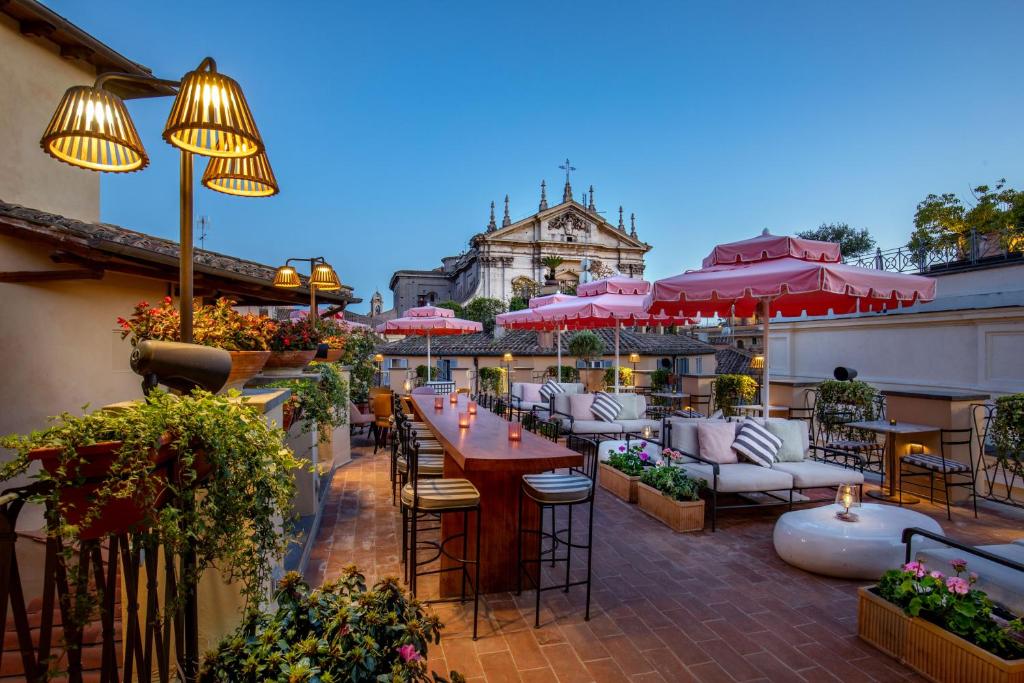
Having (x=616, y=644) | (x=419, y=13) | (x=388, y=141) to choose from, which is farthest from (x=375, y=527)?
(x=388, y=141)

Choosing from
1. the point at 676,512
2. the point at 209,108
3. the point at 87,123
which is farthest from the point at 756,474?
the point at 87,123

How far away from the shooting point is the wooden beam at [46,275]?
4.66m

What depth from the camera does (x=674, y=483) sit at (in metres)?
5.41

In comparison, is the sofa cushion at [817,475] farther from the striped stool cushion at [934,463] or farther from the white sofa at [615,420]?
the white sofa at [615,420]

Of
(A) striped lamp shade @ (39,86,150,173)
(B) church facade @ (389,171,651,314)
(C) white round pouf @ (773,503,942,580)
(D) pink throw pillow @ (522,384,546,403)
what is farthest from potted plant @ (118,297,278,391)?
(B) church facade @ (389,171,651,314)

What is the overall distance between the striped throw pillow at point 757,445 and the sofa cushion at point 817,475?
0.15m

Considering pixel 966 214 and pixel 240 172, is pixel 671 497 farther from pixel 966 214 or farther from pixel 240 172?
pixel 966 214

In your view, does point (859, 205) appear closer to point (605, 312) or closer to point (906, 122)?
point (906, 122)

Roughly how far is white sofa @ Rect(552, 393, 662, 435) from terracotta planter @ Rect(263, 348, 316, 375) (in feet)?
14.3

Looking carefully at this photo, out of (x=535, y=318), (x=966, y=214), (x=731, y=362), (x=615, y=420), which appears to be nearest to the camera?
(x=615, y=420)

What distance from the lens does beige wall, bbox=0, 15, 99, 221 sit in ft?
18.6

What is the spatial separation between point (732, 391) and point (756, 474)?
16.2 ft

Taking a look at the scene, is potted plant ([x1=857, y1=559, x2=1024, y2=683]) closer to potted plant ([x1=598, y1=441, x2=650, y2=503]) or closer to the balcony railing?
potted plant ([x1=598, y1=441, x2=650, y2=503])

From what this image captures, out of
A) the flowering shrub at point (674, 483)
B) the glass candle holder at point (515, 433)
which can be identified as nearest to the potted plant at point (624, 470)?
the flowering shrub at point (674, 483)
